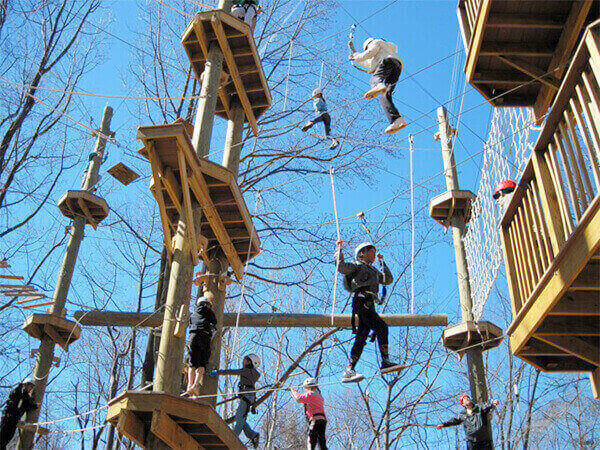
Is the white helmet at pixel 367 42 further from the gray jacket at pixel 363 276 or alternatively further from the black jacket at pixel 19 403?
the black jacket at pixel 19 403

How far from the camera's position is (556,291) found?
4520 mm

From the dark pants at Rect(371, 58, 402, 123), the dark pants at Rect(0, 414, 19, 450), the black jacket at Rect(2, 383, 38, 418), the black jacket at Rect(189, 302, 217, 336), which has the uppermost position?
the dark pants at Rect(371, 58, 402, 123)

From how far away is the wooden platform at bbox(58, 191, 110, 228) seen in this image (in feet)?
33.8

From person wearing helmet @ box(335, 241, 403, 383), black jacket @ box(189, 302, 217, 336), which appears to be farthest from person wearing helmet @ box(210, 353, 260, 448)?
person wearing helmet @ box(335, 241, 403, 383)

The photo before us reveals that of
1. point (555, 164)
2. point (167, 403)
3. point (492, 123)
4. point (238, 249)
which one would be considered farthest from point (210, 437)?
point (492, 123)

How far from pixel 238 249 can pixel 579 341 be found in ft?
17.0

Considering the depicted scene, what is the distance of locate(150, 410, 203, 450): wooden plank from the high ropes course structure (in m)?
0.02

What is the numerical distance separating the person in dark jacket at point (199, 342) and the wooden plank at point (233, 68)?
413cm

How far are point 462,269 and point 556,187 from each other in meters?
5.23

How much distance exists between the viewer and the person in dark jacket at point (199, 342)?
7.08 meters

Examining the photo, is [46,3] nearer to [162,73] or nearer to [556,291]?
[162,73]

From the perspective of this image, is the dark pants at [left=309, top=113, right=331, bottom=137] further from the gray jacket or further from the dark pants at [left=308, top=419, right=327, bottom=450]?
the dark pants at [left=308, top=419, right=327, bottom=450]

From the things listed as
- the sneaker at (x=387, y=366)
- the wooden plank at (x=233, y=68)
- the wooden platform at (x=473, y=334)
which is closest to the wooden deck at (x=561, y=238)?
the sneaker at (x=387, y=366)

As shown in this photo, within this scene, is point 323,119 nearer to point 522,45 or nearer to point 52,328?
point 522,45
